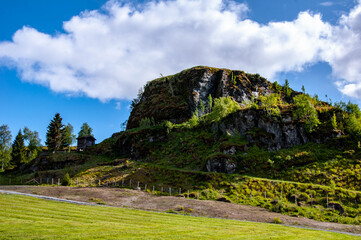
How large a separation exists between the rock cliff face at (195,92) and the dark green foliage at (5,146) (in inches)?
1834

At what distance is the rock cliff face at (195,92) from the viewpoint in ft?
305

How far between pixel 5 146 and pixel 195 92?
76919mm

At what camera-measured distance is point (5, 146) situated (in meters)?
92.2

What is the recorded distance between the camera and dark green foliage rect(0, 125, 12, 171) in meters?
89.4

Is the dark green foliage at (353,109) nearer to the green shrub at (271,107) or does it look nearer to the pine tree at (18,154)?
the green shrub at (271,107)

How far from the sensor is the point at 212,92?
9844 cm

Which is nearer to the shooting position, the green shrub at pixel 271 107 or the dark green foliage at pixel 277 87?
the green shrub at pixel 271 107

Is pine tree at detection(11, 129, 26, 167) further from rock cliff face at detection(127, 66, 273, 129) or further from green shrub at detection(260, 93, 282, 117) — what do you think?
green shrub at detection(260, 93, 282, 117)

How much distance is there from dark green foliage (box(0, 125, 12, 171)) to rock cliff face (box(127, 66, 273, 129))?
153 feet

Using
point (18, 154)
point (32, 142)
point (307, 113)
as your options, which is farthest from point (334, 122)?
point (32, 142)

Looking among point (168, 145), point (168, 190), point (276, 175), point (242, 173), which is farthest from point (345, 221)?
point (168, 145)

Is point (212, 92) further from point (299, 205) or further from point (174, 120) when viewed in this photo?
point (299, 205)

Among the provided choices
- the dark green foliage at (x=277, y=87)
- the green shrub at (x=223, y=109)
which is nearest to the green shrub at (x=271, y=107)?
the green shrub at (x=223, y=109)

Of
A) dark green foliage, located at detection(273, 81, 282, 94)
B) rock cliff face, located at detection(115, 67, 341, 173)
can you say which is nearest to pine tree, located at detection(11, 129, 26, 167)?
rock cliff face, located at detection(115, 67, 341, 173)
